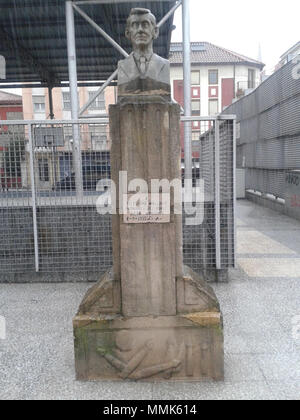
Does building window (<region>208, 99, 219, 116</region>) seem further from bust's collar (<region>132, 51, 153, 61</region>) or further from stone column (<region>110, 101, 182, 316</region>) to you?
stone column (<region>110, 101, 182, 316</region>)

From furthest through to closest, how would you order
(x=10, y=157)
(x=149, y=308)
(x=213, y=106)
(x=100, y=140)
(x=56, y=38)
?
(x=213, y=106) → (x=56, y=38) → (x=10, y=157) → (x=100, y=140) → (x=149, y=308)

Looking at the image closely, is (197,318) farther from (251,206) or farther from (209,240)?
(251,206)

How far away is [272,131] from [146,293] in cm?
1319

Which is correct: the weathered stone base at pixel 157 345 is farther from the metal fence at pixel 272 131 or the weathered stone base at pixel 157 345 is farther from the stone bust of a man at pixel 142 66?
the metal fence at pixel 272 131

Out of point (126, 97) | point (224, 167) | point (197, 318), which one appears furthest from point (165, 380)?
point (224, 167)

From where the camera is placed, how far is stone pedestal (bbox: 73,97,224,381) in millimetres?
3449

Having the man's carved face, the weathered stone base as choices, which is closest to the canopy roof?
the man's carved face

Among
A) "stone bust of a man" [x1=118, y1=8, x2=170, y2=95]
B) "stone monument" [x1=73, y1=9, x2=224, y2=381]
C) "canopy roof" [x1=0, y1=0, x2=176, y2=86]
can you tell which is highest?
"canopy roof" [x1=0, y1=0, x2=176, y2=86]

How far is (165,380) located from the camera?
3.54 metres

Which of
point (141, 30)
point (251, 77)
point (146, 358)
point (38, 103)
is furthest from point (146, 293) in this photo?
point (251, 77)

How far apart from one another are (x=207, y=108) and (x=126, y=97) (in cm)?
5151

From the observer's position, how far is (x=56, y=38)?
39.4 feet

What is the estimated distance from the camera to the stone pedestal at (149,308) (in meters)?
3.45

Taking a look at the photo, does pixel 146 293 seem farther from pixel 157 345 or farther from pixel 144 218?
pixel 144 218
